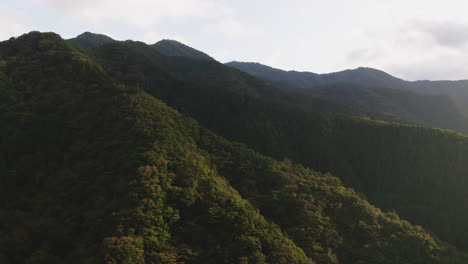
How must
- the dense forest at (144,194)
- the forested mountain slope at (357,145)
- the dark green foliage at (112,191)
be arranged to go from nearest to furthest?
the dark green foliage at (112,191)
the dense forest at (144,194)
the forested mountain slope at (357,145)

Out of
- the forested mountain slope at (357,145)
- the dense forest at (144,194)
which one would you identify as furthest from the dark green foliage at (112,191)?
the forested mountain slope at (357,145)

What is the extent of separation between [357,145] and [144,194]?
86205 millimetres

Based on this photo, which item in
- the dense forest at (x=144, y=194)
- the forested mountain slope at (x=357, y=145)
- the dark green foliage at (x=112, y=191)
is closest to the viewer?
the dark green foliage at (x=112, y=191)

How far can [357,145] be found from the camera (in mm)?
102375

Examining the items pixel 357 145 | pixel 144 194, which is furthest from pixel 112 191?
pixel 357 145

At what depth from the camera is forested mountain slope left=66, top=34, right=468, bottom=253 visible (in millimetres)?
84688

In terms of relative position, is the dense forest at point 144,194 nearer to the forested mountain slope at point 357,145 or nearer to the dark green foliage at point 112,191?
the dark green foliage at point 112,191

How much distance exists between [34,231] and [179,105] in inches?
3118

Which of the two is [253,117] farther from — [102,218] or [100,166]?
[102,218]

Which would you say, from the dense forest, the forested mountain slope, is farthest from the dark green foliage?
the forested mountain slope

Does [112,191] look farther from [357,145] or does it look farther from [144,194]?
[357,145]

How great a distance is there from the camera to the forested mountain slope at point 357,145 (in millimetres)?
84688

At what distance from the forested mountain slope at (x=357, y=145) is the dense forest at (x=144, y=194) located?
2289 mm

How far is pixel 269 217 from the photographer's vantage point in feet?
151
